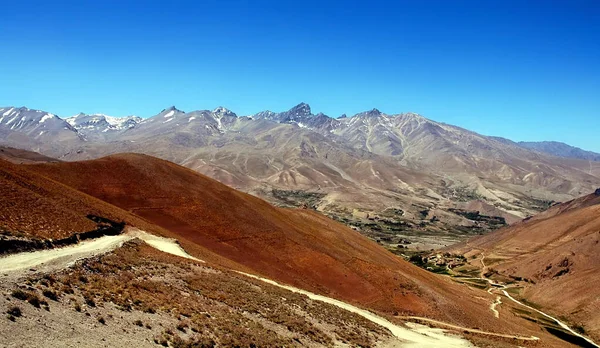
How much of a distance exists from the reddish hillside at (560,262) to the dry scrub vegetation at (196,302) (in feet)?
213

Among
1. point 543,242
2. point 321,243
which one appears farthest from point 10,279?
point 543,242

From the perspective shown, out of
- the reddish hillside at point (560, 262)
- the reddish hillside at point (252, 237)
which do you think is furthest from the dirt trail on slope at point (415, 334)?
the reddish hillside at point (560, 262)

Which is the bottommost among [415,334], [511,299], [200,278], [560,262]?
[511,299]

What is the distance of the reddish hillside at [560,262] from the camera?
291ft

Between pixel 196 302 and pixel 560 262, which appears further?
pixel 560 262

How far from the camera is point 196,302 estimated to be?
28.8 m

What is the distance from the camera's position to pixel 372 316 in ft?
149

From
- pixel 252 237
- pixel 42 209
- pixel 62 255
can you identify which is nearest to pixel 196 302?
pixel 62 255

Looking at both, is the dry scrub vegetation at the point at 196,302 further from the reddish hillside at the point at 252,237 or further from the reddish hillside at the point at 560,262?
the reddish hillside at the point at 560,262

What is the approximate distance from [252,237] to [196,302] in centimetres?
3507

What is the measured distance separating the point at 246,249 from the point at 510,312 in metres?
51.9

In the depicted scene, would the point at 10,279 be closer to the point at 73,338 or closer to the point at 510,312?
the point at 73,338

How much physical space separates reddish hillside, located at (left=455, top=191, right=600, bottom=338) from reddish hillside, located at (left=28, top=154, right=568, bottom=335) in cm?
2925

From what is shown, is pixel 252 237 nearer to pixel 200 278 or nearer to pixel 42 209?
pixel 200 278
